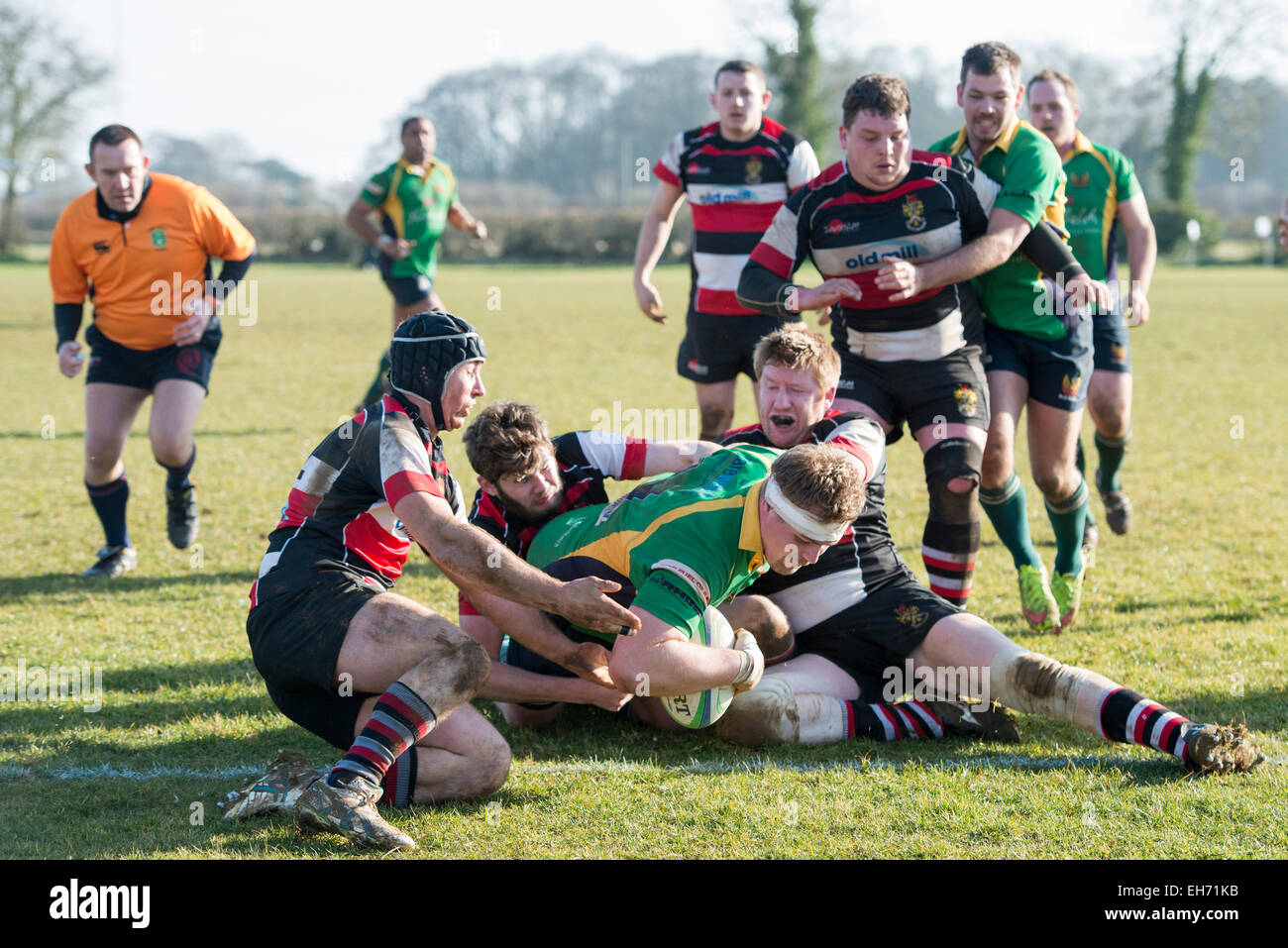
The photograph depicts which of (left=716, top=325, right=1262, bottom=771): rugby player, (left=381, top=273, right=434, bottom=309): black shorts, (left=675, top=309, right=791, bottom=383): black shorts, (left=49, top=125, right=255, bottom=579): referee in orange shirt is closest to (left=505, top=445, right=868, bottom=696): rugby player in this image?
(left=716, top=325, right=1262, bottom=771): rugby player

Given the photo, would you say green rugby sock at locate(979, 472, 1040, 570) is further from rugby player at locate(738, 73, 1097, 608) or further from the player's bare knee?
the player's bare knee

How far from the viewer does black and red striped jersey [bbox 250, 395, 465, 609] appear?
3.81m

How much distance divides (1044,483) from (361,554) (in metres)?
3.35

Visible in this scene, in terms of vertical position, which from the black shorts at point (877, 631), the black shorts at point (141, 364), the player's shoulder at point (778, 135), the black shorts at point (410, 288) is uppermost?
the player's shoulder at point (778, 135)

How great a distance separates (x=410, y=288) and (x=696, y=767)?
26.6 ft

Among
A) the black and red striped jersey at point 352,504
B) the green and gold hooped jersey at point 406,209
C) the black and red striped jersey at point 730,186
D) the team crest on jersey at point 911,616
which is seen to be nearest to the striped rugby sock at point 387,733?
the black and red striped jersey at point 352,504

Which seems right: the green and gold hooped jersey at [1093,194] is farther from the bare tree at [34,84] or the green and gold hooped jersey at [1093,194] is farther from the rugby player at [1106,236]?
A: the bare tree at [34,84]

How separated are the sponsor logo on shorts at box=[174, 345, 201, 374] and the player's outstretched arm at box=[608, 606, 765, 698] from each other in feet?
13.6

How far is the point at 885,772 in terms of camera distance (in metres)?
3.98

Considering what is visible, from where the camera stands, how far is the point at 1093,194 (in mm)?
6676

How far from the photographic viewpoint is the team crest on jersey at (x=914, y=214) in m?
5.13

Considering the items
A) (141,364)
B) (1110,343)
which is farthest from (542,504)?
(1110,343)

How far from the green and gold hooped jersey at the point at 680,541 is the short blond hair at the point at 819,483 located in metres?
0.18

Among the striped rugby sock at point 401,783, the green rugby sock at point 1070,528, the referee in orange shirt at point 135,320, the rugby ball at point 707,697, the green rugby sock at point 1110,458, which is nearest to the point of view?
the striped rugby sock at point 401,783
